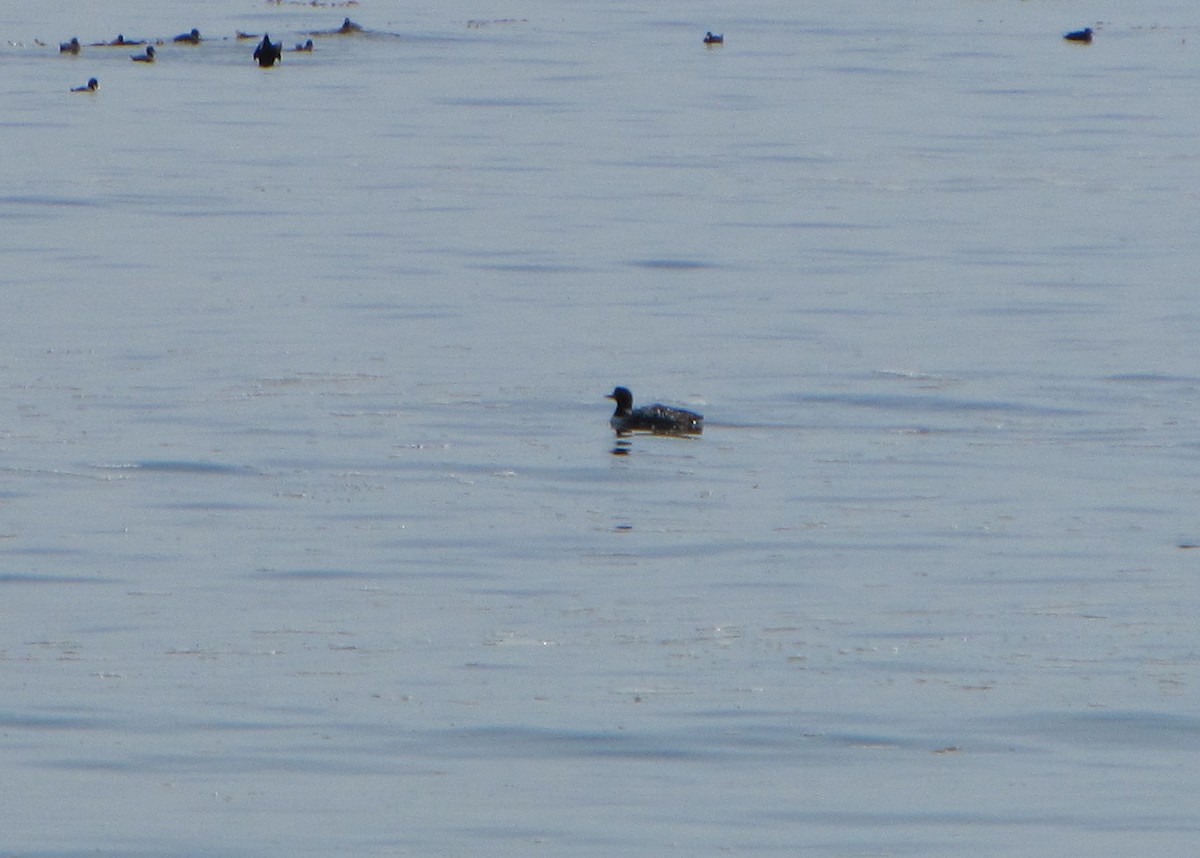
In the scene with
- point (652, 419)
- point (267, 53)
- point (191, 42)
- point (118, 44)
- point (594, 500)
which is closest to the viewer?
point (594, 500)

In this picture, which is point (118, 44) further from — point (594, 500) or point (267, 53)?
point (594, 500)

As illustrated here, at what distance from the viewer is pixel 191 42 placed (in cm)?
6488

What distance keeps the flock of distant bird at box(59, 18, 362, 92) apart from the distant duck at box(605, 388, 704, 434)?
110 ft

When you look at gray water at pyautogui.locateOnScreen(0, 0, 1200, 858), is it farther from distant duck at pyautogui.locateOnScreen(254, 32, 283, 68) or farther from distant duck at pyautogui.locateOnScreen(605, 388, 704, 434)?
distant duck at pyautogui.locateOnScreen(254, 32, 283, 68)

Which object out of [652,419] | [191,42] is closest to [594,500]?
[652,419]

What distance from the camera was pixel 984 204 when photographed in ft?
132

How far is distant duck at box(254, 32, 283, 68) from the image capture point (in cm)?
5947

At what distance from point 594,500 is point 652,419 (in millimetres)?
1963

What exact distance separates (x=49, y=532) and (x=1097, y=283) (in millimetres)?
17228

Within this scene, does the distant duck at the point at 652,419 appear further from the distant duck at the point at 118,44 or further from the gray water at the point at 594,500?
the distant duck at the point at 118,44

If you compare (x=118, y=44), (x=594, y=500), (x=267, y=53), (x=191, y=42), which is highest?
(x=191, y=42)

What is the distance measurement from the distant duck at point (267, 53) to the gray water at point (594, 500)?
12092 millimetres

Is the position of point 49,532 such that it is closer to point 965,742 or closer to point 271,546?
point 271,546

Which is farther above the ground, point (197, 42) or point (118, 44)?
point (197, 42)
